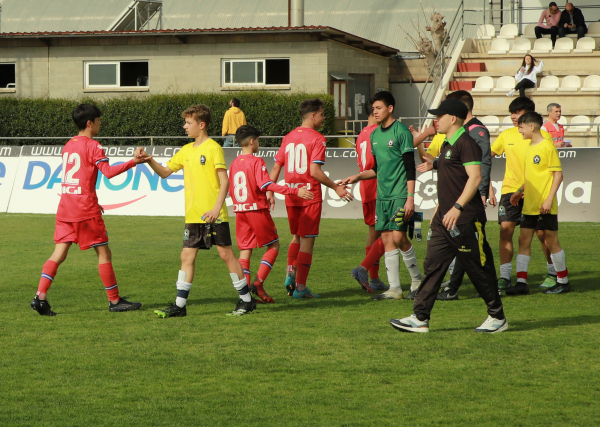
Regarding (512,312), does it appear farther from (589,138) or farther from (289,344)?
(589,138)

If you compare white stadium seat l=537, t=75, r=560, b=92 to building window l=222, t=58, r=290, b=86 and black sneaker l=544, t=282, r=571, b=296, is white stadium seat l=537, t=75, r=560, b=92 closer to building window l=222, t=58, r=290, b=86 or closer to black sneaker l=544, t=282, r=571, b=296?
building window l=222, t=58, r=290, b=86

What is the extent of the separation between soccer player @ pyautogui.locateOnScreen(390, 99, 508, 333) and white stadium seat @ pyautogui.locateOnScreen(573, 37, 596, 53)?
A: 2066cm

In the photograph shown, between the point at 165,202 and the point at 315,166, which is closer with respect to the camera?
the point at 315,166

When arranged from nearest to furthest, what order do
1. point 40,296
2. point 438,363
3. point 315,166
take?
point 438,363 → point 40,296 → point 315,166

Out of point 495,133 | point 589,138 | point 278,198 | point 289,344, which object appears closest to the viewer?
point 289,344

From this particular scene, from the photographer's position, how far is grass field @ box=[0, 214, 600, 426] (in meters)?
4.68

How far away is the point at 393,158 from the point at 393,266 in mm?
1148

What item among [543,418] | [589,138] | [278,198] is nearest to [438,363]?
[543,418]

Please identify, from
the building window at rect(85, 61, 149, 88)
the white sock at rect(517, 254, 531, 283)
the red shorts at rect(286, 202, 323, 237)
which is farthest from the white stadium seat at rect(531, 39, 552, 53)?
the red shorts at rect(286, 202, 323, 237)

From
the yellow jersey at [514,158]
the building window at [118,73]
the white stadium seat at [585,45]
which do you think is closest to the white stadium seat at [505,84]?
the white stadium seat at [585,45]

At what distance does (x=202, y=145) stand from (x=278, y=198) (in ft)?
30.8

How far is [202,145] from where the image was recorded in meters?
7.26

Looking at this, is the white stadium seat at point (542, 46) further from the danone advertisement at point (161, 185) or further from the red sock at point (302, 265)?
the red sock at point (302, 265)

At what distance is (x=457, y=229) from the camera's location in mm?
6328
